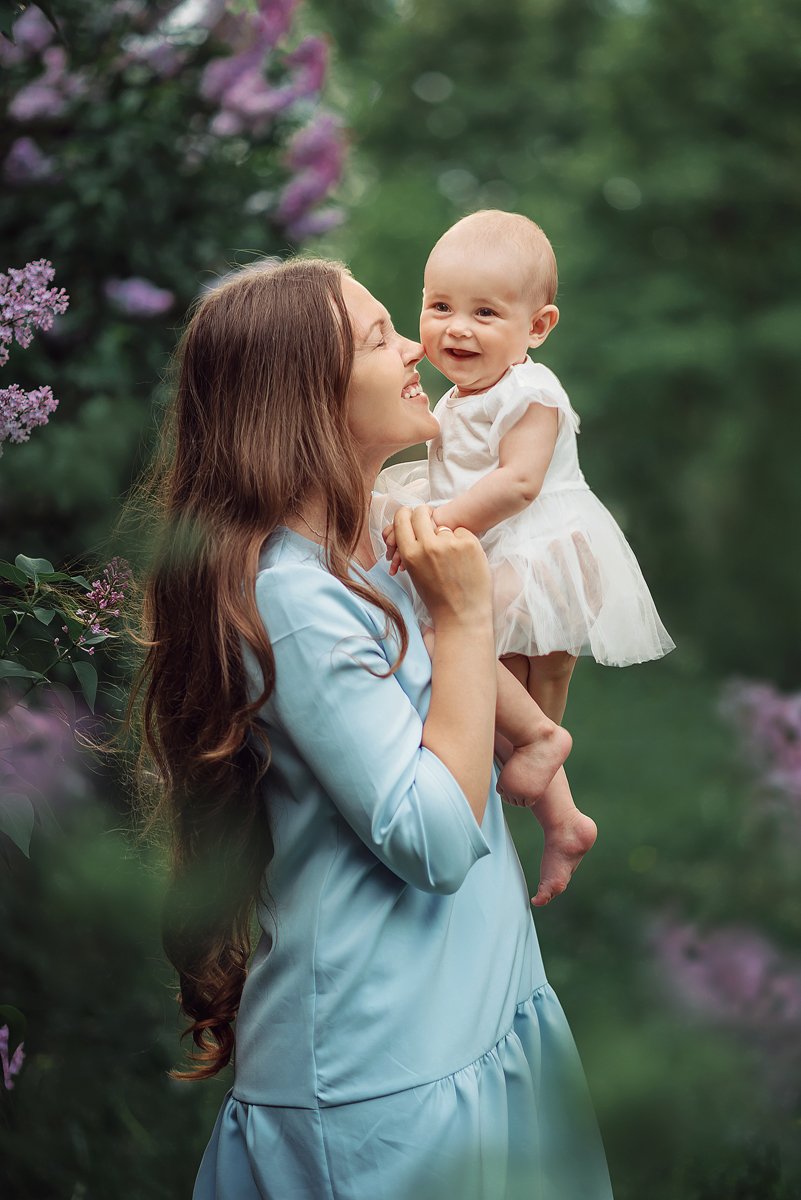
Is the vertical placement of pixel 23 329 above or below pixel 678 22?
above

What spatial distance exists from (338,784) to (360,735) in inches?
1.8

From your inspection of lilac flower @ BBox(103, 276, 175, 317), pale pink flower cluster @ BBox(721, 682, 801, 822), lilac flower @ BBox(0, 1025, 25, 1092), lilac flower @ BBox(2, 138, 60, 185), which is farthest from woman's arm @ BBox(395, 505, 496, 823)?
pale pink flower cluster @ BBox(721, 682, 801, 822)

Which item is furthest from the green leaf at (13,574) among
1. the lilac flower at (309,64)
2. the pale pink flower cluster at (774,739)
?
the pale pink flower cluster at (774,739)

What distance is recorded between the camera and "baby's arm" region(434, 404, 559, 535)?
1.44 metres

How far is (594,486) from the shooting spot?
7.00m

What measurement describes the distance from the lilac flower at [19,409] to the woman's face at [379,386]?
12.0 inches

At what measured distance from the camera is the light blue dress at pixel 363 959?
1140mm

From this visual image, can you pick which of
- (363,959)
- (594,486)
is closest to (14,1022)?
(363,959)

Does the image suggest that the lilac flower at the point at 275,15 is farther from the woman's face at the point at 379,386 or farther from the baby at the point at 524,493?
the woman's face at the point at 379,386

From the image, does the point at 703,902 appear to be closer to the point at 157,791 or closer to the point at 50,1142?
the point at 50,1142

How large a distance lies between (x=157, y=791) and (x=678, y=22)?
251 inches

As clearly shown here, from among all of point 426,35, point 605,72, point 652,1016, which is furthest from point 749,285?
point 652,1016

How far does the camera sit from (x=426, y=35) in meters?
8.59

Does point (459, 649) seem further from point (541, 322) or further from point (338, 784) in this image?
point (541, 322)
